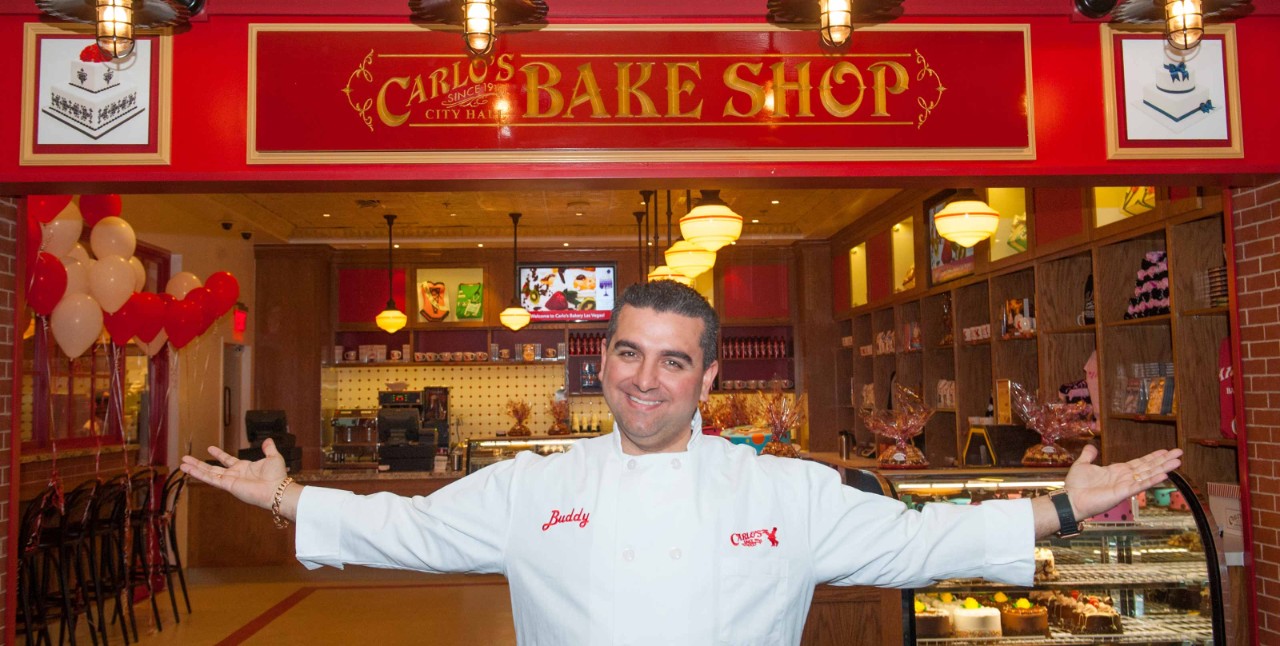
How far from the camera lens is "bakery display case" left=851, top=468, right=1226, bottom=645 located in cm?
336

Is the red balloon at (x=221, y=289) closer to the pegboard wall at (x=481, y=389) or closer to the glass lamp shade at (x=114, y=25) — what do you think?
the pegboard wall at (x=481, y=389)

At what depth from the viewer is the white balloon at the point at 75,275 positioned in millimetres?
5645

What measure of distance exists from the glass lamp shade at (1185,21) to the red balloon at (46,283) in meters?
5.43

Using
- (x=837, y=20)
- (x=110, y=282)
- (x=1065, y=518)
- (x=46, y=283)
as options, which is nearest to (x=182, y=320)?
(x=110, y=282)

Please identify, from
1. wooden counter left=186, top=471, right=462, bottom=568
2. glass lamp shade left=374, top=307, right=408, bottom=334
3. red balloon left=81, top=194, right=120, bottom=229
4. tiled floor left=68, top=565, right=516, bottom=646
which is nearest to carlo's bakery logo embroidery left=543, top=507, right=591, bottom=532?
tiled floor left=68, top=565, right=516, bottom=646

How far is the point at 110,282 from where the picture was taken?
19.1 feet

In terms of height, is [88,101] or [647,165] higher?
[88,101]

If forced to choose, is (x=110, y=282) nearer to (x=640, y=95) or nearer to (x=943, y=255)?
(x=640, y=95)

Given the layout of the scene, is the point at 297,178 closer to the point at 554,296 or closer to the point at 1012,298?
the point at 1012,298

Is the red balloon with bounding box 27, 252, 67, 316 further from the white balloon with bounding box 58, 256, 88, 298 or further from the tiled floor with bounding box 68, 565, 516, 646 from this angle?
the tiled floor with bounding box 68, 565, 516, 646

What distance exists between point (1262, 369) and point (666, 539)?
10.3 ft

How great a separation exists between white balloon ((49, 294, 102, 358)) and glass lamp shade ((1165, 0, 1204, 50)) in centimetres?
568

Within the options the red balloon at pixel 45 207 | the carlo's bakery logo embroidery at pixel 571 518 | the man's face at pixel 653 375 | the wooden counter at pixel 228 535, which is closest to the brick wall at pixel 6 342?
the red balloon at pixel 45 207

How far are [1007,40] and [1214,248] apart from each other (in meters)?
1.74
